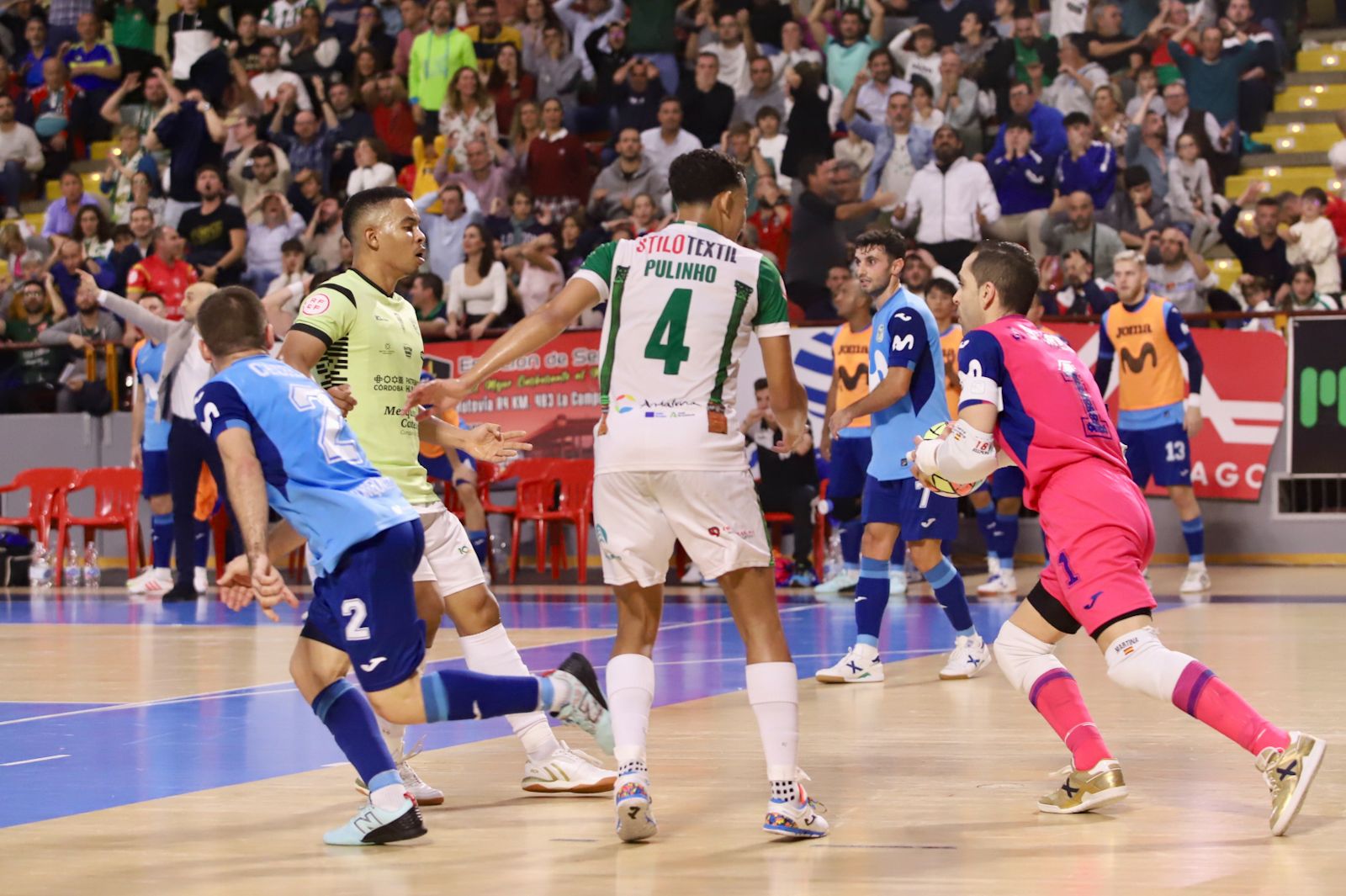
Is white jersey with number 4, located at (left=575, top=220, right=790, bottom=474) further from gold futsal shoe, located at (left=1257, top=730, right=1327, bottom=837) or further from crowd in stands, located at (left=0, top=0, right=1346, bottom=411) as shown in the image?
crowd in stands, located at (left=0, top=0, right=1346, bottom=411)

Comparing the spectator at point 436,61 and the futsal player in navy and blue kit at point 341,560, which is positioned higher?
the spectator at point 436,61

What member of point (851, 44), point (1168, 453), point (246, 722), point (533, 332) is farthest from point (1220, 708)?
point (851, 44)

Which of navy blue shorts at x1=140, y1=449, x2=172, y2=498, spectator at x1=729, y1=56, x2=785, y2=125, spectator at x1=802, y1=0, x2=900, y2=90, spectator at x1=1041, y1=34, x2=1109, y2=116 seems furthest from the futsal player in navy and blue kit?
spectator at x1=802, y1=0, x2=900, y2=90

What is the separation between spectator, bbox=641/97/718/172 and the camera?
63.8 ft

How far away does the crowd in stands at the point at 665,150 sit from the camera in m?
17.8

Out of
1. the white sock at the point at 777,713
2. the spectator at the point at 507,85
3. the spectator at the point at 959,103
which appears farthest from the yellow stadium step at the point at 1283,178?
the white sock at the point at 777,713

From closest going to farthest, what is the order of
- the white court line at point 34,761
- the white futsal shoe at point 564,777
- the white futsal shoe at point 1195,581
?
the white futsal shoe at point 564,777, the white court line at point 34,761, the white futsal shoe at point 1195,581

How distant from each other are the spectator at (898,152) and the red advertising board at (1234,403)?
262 cm

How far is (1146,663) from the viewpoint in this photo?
18.3ft

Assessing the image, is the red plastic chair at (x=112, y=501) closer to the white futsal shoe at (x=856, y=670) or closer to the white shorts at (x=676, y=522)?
the white futsal shoe at (x=856, y=670)

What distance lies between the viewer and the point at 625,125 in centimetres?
2023


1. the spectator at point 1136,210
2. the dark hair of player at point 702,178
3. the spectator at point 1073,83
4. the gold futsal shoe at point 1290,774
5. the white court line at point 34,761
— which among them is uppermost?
the spectator at point 1073,83

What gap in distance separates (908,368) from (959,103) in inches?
407

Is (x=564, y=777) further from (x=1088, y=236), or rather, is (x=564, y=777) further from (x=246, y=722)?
(x=1088, y=236)
